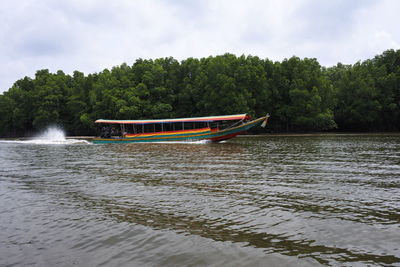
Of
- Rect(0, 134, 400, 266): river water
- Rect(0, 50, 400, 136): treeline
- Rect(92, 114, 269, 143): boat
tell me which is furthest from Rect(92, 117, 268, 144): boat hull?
Rect(0, 134, 400, 266): river water

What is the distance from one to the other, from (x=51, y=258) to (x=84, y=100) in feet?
270

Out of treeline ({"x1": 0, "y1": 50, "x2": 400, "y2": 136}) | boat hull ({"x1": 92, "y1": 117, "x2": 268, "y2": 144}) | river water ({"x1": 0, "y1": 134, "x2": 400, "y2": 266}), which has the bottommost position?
river water ({"x1": 0, "y1": 134, "x2": 400, "y2": 266})

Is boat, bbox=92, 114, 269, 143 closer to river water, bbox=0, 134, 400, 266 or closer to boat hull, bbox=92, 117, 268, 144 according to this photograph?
boat hull, bbox=92, 117, 268, 144

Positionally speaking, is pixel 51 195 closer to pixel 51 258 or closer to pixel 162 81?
pixel 51 258

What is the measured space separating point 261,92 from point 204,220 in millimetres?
59351

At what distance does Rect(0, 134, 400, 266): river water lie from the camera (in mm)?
5680

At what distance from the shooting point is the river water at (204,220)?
18.6 feet

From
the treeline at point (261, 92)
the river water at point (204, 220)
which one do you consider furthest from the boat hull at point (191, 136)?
the river water at point (204, 220)

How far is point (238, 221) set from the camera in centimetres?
759

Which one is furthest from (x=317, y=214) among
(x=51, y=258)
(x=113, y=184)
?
(x=113, y=184)

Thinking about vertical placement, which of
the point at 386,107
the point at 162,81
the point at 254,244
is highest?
the point at 162,81

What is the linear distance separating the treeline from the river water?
49.6 m

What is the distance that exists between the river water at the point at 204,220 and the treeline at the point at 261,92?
49639 mm

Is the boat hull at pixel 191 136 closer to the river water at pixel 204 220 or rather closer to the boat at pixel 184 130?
the boat at pixel 184 130
